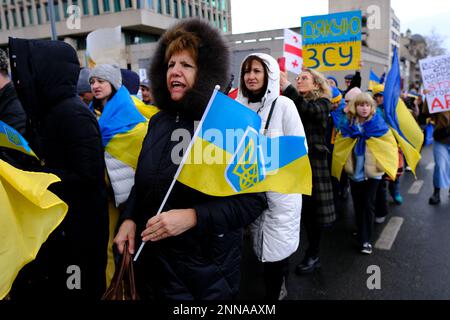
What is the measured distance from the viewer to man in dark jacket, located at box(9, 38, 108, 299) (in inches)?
75.7

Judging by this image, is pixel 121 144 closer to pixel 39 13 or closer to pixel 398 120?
pixel 398 120

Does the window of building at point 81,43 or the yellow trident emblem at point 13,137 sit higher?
the window of building at point 81,43

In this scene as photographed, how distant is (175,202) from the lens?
5.27 feet

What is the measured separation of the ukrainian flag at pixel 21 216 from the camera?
1264 millimetres

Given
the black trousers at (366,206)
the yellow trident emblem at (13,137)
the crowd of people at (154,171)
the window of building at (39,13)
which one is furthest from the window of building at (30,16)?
the yellow trident emblem at (13,137)

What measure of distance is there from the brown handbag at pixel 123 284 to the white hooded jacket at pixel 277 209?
3.89 ft

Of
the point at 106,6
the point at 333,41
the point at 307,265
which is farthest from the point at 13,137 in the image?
the point at 106,6

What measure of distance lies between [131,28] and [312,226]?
43497 millimetres

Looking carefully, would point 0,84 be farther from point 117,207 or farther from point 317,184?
point 317,184

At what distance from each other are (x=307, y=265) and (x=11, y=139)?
2.77 metres

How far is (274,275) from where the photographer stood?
2594 millimetres

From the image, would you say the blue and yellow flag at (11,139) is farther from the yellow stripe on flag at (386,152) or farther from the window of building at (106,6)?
the window of building at (106,6)

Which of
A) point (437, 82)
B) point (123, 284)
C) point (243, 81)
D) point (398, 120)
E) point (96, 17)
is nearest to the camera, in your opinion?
point (123, 284)

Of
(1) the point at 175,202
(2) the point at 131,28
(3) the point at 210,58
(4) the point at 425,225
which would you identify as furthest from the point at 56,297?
(2) the point at 131,28
